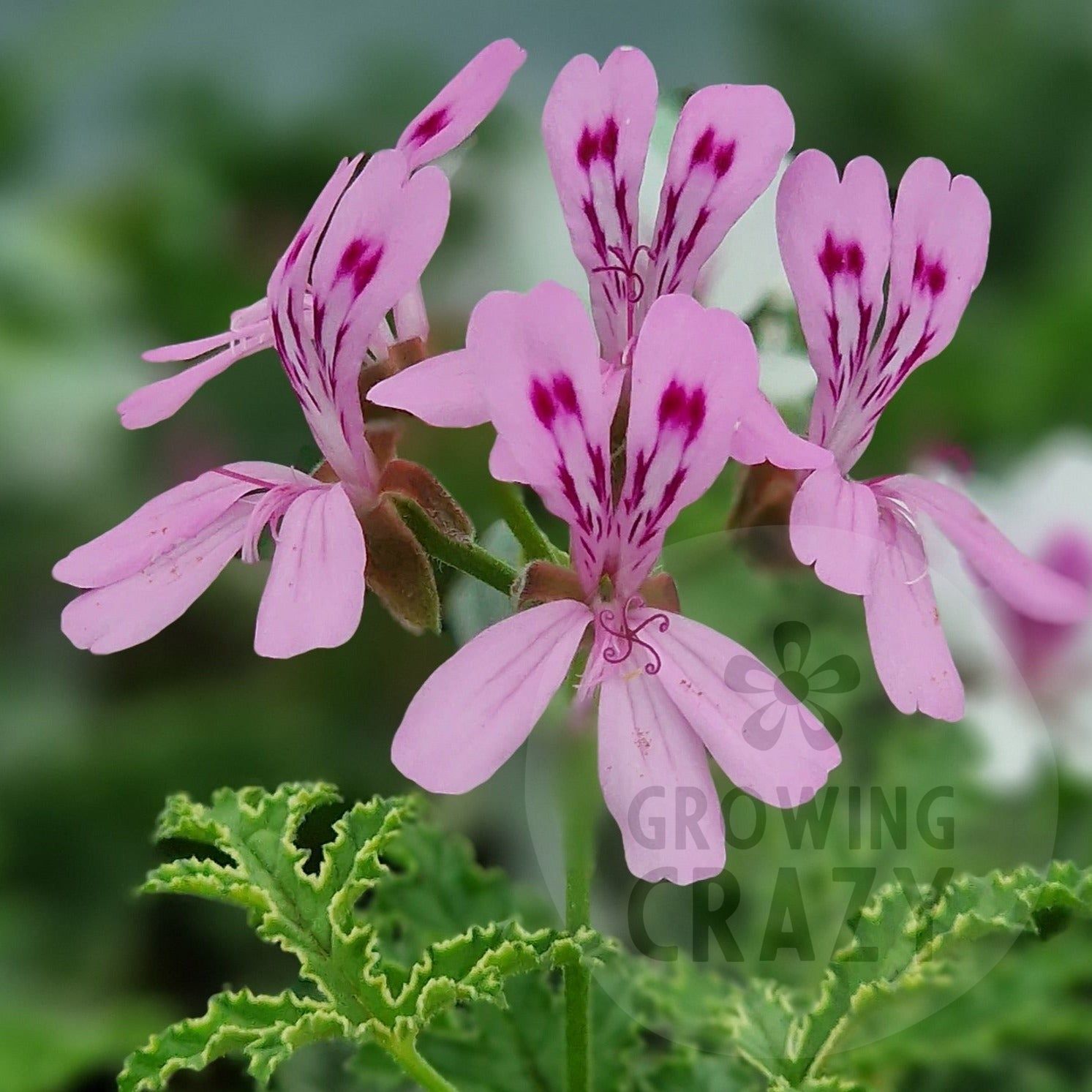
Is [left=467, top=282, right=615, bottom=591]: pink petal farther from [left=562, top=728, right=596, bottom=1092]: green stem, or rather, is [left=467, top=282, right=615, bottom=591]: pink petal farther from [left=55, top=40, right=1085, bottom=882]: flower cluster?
[left=562, top=728, right=596, bottom=1092]: green stem

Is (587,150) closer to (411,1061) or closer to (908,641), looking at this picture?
(908,641)

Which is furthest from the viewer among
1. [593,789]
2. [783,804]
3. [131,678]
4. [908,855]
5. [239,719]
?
[131,678]

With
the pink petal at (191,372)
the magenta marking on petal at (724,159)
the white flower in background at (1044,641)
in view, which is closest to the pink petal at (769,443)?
the magenta marking on petal at (724,159)

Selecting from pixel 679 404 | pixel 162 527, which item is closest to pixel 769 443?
pixel 679 404

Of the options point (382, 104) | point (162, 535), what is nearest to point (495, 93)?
point (162, 535)

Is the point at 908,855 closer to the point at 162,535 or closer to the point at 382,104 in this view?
the point at 162,535

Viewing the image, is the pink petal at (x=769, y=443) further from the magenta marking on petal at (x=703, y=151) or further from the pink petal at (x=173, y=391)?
the pink petal at (x=173, y=391)

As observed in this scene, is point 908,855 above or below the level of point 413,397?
below
